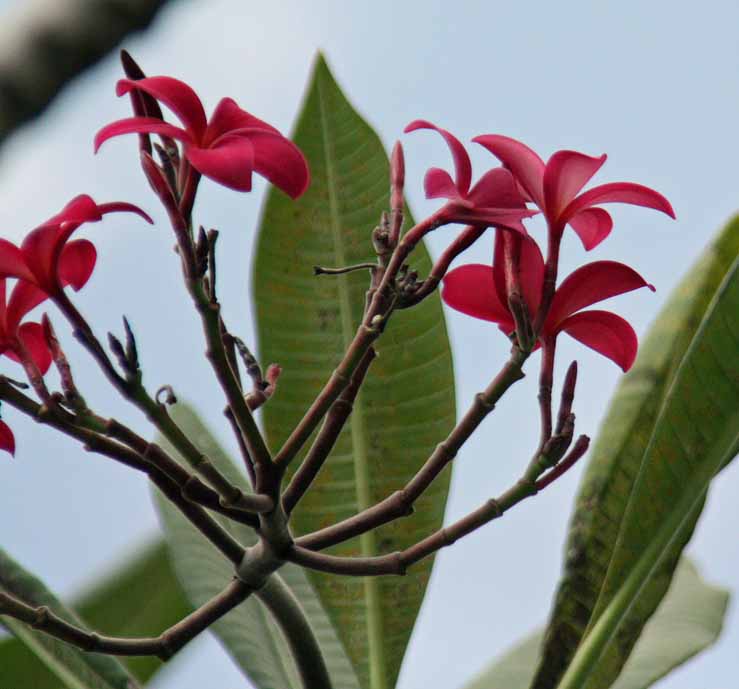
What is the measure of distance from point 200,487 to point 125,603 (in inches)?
31.4

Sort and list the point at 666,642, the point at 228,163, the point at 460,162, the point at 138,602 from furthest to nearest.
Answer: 1. the point at 138,602
2. the point at 666,642
3. the point at 460,162
4. the point at 228,163

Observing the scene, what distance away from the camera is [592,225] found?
0.66 m

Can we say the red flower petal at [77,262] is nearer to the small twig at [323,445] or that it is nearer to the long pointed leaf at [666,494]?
the small twig at [323,445]

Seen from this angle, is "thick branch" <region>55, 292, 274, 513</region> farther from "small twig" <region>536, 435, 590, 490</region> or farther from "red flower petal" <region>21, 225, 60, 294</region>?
"small twig" <region>536, 435, 590, 490</region>

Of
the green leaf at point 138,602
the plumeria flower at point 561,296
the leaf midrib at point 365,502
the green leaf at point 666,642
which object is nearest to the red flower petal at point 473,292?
the plumeria flower at point 561,296

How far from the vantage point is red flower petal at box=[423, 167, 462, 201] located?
0.58 metres

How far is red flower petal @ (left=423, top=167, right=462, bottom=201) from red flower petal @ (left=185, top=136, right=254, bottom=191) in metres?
0.10

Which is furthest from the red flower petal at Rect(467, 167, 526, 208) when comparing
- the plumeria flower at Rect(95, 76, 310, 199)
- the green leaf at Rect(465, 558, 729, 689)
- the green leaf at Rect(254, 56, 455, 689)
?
the green leaf at Rect(465, 558, 729, 689)

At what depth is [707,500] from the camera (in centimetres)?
85

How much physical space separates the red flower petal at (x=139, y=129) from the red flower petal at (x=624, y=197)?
0.22m

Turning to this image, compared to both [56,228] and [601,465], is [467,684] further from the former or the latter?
[56,228]

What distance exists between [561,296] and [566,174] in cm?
7

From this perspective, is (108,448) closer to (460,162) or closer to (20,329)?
(20,329)

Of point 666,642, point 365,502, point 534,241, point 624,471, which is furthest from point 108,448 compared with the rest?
point 666,642
